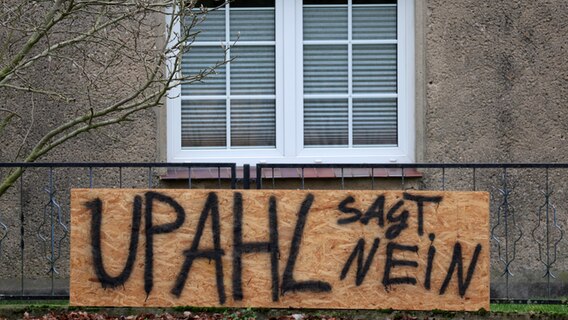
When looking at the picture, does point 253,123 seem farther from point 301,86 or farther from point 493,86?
point 493,86

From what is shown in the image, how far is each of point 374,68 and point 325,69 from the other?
0.45m

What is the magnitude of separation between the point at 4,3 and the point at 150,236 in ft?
8.31

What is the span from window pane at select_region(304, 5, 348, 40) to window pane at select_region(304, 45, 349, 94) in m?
0.10

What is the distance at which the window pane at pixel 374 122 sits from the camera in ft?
32.1

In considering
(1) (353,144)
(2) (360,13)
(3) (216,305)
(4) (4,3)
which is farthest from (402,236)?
(4) (4,3)

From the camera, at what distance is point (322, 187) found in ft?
30.9

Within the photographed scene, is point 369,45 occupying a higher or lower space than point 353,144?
higher

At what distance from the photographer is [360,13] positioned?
9789mm

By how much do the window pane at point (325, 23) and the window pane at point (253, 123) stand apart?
73cm

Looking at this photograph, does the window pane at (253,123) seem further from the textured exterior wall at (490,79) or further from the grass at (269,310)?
the grass at (269,310)

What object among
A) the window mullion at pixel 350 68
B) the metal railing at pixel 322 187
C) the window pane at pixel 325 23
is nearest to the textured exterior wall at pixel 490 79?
the metal railing at pixel 322 187

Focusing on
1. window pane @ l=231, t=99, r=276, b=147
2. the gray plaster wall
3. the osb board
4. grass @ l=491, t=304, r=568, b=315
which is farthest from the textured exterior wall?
the osb board

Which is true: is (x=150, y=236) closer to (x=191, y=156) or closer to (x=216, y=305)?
(x=216, y=305)

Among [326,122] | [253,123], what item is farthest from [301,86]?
[253,123]
